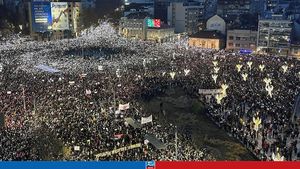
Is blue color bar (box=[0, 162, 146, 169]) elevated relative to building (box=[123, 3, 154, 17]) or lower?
lower

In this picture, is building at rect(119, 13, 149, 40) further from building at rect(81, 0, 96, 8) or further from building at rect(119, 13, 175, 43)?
building at rect(81, 0, 96, 8)

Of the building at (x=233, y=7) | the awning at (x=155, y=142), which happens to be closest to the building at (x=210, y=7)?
the building at (x=233, y=7)

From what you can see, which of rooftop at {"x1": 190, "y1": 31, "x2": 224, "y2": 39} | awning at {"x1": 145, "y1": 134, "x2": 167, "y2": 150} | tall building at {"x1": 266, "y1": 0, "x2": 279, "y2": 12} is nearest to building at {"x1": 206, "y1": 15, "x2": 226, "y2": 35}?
A: rooftop at {"x1": 190, "y1": 31, "x2": 224, "y2": 39}

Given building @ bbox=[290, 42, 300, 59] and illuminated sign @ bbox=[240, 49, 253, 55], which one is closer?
building @ bbox=[290, 42, 300, 59]

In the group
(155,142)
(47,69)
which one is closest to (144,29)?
(47,69)

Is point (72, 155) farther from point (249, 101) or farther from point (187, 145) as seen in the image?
point (249, 101)

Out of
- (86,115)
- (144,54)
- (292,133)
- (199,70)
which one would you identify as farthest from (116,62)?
(292,133)

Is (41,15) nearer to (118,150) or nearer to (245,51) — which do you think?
(245,51)

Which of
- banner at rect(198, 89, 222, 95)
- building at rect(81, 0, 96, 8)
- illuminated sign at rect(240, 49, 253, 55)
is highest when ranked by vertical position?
building at rect(81, 0, 96, 8)
